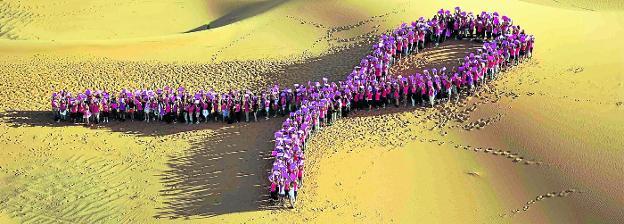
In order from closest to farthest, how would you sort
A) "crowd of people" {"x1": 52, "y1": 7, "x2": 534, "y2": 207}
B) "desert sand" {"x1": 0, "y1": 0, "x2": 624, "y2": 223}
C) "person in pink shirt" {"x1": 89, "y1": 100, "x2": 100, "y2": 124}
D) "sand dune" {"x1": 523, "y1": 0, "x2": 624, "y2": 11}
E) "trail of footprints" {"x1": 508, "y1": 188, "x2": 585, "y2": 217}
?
"trail of footprints" {"x1": 508, "y1": 188, "x2": 585, "y2": 217} → "desert sand" {"x1": 0, "y1": 0, "x2": 624, "y2": 223} → "crowd of people" {"x1": 52, "y1": 7, "x2": 534, "y2": 207} → "person in pink shirt" {"x1": 89, "y1": 100, "x2": 100, "y2": 124} → "sand dune" {"x1": 523, "y1": 0, "x2": 624, "y2": 11}

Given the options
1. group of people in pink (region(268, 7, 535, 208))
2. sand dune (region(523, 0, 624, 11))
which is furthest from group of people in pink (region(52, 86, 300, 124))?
sand dune (region(523, 0, 624, 11))

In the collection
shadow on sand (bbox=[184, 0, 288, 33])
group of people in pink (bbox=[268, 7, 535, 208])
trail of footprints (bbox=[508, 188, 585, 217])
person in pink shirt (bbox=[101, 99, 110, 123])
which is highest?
shadow on sand (bbox=[184, 0, 288, 33])

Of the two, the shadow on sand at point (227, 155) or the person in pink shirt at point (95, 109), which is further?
the person in pink shirt at point (95, 109)

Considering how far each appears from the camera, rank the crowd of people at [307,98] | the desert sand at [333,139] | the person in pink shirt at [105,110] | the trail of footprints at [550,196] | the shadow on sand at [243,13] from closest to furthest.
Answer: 1. the trail of footprints at [550,196]
2. the desert sand at [333,139]
3. the crowd of people at [307,98]
4. the person in pink shirt at [105,110]
5. the shadow on sand at [243,13]

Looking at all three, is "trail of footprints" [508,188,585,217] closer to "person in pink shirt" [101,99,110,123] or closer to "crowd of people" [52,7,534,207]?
"crowd of people" [52,7,534,207]

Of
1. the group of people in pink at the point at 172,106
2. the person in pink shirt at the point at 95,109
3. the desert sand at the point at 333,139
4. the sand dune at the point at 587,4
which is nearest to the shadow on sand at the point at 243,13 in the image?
the desert sand at the point at 333,139

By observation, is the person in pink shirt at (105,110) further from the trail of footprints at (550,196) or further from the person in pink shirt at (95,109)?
the trail of footprints at (550,196)

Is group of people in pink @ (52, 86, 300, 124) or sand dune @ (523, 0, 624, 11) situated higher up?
sand dune @ (523, 0, 624, 11)

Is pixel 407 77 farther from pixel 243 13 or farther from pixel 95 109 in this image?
pixel 243 13
